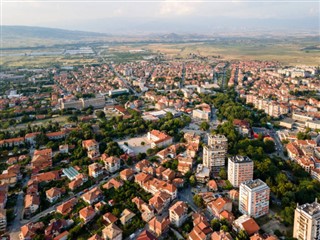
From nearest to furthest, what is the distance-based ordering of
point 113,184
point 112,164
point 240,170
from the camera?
point 240,170, point 113,184, point 112,164

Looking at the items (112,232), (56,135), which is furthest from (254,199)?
(56,135)

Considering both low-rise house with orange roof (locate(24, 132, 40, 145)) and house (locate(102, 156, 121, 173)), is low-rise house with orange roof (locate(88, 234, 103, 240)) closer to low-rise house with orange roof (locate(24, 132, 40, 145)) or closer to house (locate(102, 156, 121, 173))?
house (locate(102, 156, 121, 173))

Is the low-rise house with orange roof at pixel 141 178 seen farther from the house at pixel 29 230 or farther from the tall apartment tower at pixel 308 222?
the tall apartment tower at pixel 308 222

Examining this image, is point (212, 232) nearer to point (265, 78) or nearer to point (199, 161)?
point (199, 161)

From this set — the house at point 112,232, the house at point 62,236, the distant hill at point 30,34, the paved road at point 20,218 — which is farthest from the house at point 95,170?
the distant hill at point 30,34

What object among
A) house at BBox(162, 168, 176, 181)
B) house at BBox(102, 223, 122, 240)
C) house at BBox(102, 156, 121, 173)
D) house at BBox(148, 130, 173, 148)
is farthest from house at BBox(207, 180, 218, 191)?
house at BBox(148, 130, 173, 148)

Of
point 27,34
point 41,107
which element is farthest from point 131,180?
point 27,34

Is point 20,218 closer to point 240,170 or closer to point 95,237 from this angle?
point 95,237
